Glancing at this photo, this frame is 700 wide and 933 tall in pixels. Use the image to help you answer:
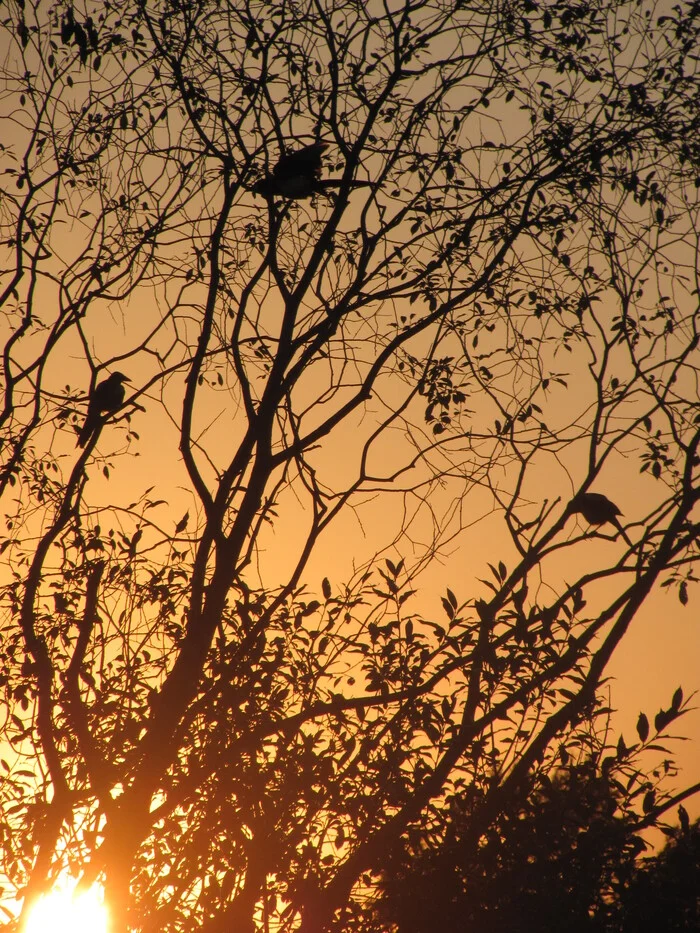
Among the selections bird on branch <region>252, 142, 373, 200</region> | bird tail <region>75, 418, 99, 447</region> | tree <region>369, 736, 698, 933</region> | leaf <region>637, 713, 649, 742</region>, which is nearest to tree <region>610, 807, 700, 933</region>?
tree <region>369, 736, 698, 933</region>

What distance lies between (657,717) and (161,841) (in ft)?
8.61

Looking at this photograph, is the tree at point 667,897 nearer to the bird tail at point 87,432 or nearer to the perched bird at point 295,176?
the bird tail at point 87,432

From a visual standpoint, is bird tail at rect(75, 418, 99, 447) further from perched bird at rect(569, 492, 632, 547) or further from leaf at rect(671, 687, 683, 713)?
leaf at rect(671, 687, 683, 713)

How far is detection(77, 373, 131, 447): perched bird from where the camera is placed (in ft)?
20.3

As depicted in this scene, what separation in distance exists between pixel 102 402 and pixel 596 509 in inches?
133

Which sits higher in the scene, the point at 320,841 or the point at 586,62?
the point at 586,62

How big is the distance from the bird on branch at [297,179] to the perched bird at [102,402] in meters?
1.64

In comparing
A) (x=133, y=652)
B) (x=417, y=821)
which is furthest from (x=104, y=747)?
(x=417, y=821)

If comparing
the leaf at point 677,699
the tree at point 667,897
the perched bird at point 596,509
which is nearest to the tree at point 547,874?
the tree at point 667,897

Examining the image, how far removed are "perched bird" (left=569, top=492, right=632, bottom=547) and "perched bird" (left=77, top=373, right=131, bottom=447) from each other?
2937 millimetres

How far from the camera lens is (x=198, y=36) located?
6414 millimetres

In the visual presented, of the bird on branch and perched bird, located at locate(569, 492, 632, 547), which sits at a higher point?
Result: the bird on branch

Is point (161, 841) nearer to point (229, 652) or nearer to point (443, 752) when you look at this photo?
point (229, 652)

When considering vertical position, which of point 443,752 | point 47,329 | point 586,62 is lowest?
point 443,752
